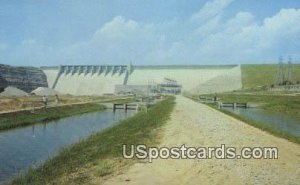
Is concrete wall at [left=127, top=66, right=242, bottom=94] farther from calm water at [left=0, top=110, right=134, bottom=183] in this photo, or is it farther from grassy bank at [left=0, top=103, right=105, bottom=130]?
calm water at [left=0, top=110, right=134, bottom=183]

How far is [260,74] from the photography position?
155 meters

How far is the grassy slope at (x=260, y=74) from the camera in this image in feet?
465

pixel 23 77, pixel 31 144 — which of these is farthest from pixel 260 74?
pixel 31 144

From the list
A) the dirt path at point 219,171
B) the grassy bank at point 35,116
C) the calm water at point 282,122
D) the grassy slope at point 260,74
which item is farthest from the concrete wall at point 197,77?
the dirt path at point 219,171

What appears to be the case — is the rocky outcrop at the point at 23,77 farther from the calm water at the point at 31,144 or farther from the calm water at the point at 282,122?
the calm water at the point at 31,144

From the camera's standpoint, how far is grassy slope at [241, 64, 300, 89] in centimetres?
14188

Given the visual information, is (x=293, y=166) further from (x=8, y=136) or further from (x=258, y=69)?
(x=258, y=69)

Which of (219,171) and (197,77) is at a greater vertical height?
(197,77)

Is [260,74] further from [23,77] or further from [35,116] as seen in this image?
[35,116]

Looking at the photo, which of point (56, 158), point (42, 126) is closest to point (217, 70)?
point (42, 126)

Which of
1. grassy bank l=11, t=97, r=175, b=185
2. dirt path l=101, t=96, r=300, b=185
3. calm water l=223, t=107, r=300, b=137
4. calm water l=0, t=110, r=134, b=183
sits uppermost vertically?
dirt path l=101, t=96, r=300, b=185

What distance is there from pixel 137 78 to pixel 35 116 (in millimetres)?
110412

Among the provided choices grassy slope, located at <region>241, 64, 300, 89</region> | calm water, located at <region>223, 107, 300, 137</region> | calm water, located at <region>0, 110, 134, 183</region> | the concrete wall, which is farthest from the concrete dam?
calm water, located at <region>0, 110, 134, 183</region>

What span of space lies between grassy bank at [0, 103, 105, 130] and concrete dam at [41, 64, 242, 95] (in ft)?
284
